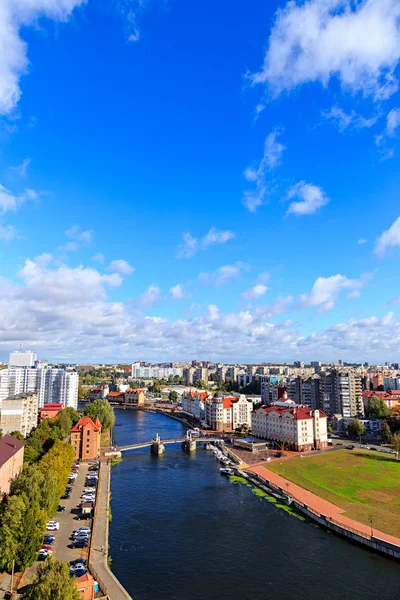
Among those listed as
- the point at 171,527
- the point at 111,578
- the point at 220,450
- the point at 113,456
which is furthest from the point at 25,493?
the point at 220,450

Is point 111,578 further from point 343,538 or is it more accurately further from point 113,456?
point 113,456

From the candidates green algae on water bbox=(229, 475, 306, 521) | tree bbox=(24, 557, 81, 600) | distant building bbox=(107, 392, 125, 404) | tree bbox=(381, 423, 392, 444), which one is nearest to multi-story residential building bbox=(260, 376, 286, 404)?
tree bbox=(381, 423, 392, 444)

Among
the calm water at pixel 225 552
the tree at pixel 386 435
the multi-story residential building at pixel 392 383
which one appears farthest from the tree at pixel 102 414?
the multi-story residential building at pixel 392 383

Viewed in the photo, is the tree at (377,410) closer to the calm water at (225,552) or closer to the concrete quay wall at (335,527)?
the concrete quay wall at (335,527)

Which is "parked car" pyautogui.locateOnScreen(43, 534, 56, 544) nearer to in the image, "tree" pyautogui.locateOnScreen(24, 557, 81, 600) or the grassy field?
"tree" pyautogui.locateOnScreen(24, 557, 81, 600)

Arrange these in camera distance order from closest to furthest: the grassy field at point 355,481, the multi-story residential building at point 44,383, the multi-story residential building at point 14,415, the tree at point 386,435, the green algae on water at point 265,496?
the grassy field at point 355,481
the green algae on water at point 265,496
the multi-story residential building at point 14,415
the tree at point 386,435
the multi-story residential building at point 44,383

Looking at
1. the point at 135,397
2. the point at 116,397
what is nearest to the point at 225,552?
the point at 135,397

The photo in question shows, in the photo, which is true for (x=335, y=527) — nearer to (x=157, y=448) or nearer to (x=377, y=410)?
(x=157, y=448)
